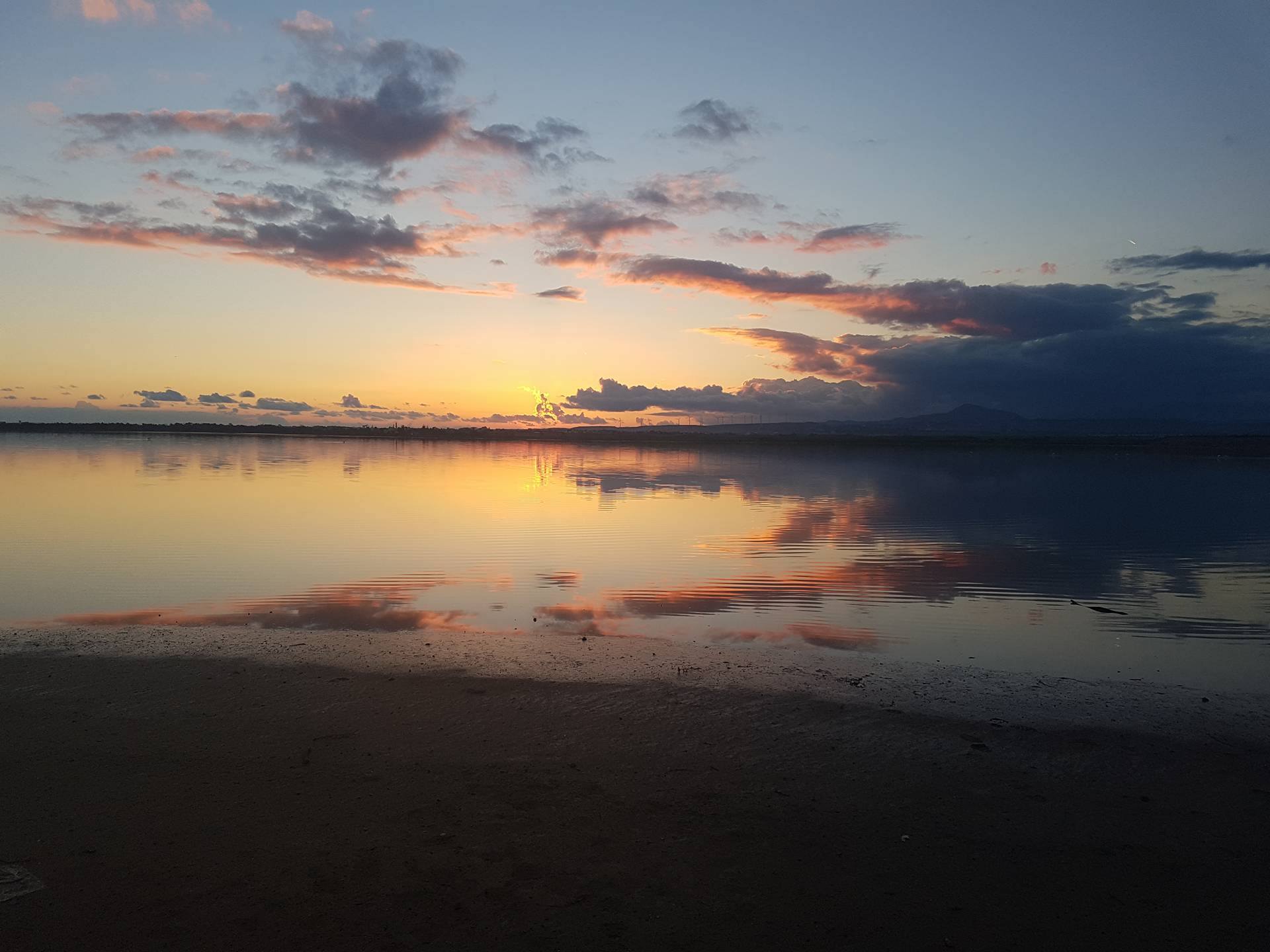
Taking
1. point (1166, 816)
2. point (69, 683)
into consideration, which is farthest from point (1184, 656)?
point (69, 683)

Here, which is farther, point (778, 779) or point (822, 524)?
point (822, 524)

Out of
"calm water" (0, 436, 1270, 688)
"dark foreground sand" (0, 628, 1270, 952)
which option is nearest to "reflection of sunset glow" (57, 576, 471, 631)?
"calm water" (0, 436, 1270, 688)

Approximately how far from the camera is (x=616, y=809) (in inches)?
238

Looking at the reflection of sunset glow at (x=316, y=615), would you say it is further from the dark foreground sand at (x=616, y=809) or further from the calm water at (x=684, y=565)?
the dark foreground sand at (x=616, y=809)

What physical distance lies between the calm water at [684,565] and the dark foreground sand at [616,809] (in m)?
2.60

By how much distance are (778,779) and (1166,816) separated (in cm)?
296

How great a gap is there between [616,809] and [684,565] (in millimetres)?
11605

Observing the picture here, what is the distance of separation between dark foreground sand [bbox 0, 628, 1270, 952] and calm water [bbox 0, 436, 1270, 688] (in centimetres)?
260

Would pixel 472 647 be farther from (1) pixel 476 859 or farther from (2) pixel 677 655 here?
(1) pixel 476 859

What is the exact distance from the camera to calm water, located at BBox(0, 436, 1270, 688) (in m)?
11.9

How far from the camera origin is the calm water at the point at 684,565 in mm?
11852

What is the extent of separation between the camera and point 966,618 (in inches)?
505

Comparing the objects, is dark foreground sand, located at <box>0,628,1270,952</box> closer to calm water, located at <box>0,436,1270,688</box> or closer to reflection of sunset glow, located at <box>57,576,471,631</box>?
reflection of sunset glow, located at <box>57,576,471,631</box>

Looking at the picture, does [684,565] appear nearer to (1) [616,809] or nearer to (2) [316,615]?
(2) [316,615]
